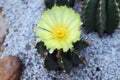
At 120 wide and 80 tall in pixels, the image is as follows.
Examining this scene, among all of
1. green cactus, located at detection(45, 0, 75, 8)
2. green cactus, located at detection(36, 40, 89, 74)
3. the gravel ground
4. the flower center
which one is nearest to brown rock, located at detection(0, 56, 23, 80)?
the gravel ground

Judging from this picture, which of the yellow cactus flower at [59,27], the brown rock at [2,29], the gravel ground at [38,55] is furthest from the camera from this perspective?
the brown rock at [2,29]

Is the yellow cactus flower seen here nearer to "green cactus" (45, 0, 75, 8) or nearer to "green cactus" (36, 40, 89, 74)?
"green cactus" (36, 40, 89, 74)

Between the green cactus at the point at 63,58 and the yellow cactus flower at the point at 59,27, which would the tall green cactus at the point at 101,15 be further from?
the yellow cactus flower at the point at 59,27

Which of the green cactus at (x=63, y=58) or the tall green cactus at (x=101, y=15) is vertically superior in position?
the tall green cactus at (x=101, y=15)

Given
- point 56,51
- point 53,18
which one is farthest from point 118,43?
point 53,18

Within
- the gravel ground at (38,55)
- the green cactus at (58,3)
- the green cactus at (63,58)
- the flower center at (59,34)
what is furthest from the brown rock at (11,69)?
the flower center at (59,34)

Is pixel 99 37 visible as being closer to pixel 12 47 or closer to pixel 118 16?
pixel 118 16
